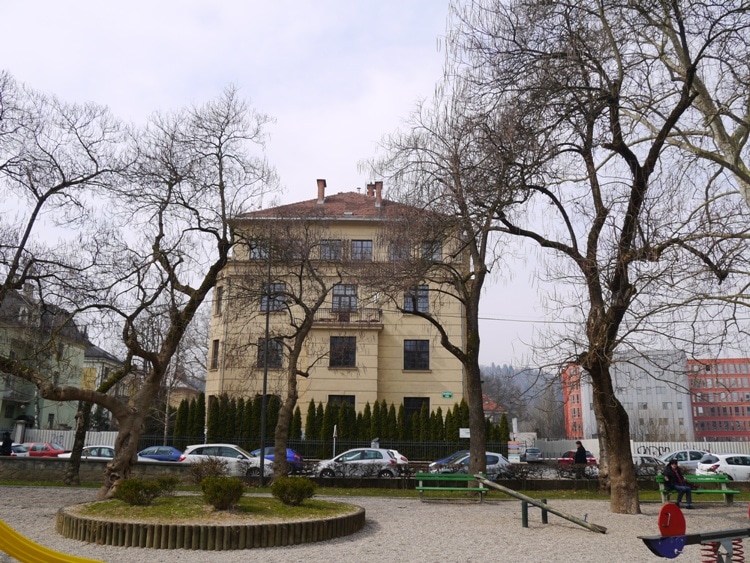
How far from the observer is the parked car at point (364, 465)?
25.7 meters

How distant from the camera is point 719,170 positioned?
635 inches

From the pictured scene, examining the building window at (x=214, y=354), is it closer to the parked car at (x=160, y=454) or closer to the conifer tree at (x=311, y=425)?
the conifer tree at (x=311, y=425)

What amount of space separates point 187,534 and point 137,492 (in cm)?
249

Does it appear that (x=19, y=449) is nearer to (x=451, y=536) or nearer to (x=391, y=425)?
(x=391, y=425)

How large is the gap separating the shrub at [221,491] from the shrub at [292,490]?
1.49 meters

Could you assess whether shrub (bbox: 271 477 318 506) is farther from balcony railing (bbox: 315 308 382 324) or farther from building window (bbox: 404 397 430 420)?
building window (bbox: 404 397 430 420)

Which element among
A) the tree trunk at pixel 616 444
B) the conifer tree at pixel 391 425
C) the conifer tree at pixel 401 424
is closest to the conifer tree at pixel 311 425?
the conifer tree at pixel 391 425

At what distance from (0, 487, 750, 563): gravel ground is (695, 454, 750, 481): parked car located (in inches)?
483

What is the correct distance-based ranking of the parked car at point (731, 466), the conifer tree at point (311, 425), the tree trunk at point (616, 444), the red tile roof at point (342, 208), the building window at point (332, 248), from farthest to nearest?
the conifer tree at point (311, 425) → the parked car at point (731, 466) → the red tile roof at point (342, 208) → the building window at point (332, 248) → the tree trunk at point (616, 444)

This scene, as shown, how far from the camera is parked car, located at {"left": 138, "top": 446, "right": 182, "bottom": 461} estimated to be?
101ft

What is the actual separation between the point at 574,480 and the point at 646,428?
7940 cm

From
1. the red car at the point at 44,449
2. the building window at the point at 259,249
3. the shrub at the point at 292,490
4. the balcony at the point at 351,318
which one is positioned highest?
the balcony at the point at 351,318

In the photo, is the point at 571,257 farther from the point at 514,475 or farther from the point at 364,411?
the point at 364,411

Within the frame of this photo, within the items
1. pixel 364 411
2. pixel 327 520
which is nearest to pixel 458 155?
pixel 327 520
